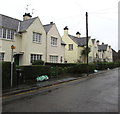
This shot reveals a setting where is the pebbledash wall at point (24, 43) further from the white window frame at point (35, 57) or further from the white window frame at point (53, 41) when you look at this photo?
the white window frame at point (53, 41)

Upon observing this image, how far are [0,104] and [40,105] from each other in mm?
1822

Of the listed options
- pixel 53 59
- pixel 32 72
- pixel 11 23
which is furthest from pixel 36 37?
pixel 32 72

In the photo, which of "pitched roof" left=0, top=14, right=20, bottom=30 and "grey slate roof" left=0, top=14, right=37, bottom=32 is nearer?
"pitched roof" left=0, top=14, right=20, bottom=30

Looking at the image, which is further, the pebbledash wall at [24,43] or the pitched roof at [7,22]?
the pitched roof at [7,22]

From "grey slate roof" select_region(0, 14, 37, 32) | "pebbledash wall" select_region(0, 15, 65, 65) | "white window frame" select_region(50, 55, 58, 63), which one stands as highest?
"grey slate roof" select_region(0, 14, 37, 32)

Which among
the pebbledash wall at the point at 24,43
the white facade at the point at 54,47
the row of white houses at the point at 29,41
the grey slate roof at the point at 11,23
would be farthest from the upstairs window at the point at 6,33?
the white facade at the point at 54,47

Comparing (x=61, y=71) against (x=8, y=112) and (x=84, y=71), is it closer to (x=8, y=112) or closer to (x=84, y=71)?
(x=84, y=71)

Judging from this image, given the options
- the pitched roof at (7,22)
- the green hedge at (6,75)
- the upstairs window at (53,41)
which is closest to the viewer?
the green hedge at (6,75)

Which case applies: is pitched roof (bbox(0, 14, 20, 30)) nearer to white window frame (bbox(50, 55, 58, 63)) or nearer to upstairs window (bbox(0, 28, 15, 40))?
upstairs window (bbox(0, 28, 15, 40))

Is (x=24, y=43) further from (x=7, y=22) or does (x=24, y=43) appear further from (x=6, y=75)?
(x=6, y=75)

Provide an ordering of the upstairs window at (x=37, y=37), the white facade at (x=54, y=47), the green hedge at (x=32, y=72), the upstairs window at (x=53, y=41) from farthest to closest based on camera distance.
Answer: the upstairs window at (x=53, y=41), the white facade at (x=54, y=47), the upstairs window at (x=37, y=37), the green hedge at (x=32, y=72)

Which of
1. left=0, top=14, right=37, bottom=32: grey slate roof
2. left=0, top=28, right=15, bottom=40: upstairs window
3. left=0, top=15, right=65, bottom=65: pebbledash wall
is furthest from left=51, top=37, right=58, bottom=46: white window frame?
left=0, top=28, right=15, bottom=40: upstairs window

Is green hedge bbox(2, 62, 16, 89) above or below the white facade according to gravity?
below

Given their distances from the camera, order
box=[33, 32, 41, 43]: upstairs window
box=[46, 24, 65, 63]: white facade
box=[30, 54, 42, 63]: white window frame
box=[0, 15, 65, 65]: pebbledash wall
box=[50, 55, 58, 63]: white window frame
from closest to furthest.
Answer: box=[0, 15, 65, 65]: pebbledash wall → box=[30, 54, 42, 63]: white window frame → box=[33, 32, 41, 43]: upstairs window → box=[46, 24, 65, 63]: white facade → box=[50, 55, 58, 63]: white window frame
